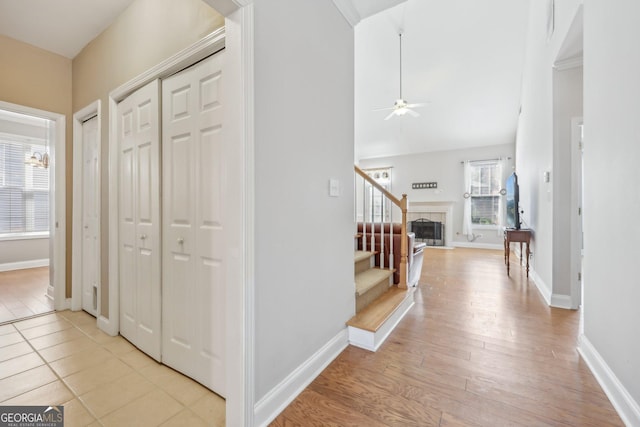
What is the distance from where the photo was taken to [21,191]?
4.77m

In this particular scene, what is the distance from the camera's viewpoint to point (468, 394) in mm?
1501

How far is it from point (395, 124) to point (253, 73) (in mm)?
6657

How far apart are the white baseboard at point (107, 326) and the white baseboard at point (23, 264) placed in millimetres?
3905

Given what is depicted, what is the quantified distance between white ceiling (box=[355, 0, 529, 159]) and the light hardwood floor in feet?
15.1

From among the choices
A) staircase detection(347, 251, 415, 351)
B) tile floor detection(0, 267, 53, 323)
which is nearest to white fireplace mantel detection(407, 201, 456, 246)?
staircase detection(347, 251, 415, 351)

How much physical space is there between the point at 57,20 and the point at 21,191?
420cm

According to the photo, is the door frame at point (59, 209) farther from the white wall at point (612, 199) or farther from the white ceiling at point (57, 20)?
the white wall at point (612, 199)

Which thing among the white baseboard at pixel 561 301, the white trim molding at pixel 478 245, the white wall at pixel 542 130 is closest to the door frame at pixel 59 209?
the white wall at pixel 542 130

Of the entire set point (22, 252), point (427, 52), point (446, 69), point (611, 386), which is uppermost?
point (427, 52)

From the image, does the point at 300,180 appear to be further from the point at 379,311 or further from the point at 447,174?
the point at 447,174

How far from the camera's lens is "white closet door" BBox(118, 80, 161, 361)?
1.87 meters

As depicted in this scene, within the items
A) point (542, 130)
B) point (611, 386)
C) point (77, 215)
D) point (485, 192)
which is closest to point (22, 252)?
point (77, 215)

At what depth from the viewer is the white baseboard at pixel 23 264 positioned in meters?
4.41

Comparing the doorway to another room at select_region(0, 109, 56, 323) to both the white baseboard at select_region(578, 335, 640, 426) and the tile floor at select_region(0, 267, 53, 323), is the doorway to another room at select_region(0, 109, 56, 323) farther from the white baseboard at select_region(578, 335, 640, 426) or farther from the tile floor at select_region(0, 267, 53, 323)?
the white baseboard at select_region(578, 335, 640, 426)
